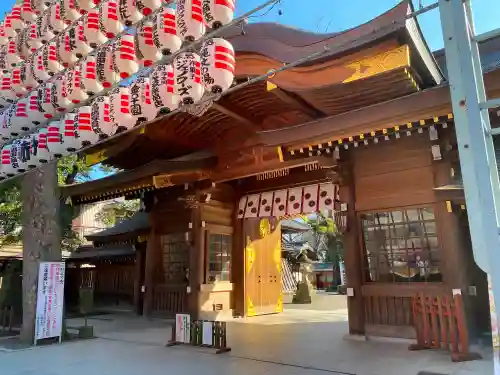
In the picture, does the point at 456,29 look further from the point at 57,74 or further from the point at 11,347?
the point at 11,347

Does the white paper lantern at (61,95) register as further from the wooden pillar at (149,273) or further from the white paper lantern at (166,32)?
the wooden pillar at (149,273)

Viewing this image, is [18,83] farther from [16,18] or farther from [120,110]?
[120,110]

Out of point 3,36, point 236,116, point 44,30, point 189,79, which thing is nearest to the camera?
point 189,79

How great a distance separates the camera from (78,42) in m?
6.05

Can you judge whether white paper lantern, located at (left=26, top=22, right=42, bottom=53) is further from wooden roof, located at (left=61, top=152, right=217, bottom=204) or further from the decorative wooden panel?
the decorative wooden panel

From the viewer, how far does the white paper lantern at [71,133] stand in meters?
6.04

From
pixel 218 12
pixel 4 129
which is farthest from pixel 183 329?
pixel 218 12

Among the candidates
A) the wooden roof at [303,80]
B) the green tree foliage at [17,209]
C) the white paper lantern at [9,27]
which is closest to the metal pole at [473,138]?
the wooden roof at [303,80]

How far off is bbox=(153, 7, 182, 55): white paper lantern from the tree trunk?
4.38 m

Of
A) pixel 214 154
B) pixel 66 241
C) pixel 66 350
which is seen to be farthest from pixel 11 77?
pixel 66 241

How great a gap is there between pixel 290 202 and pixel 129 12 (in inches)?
231

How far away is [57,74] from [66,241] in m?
11.4

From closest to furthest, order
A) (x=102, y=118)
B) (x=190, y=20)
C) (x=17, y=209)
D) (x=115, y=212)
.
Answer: (x=190, y=20) → (x=102, y=118) → (x=17, y=209) → (x=115, y=212)

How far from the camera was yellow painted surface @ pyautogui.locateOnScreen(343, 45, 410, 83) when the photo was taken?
5.50 m
